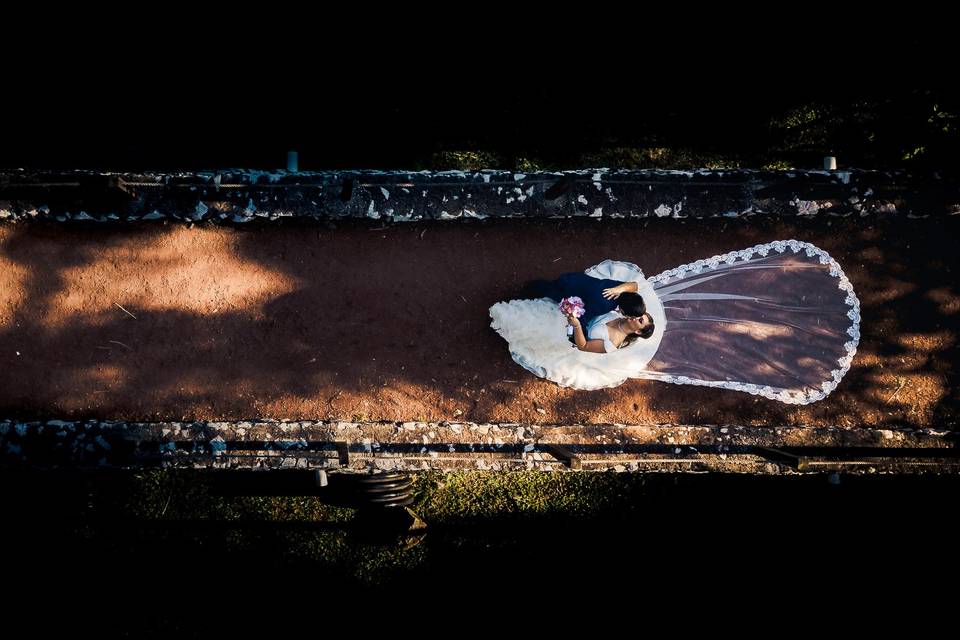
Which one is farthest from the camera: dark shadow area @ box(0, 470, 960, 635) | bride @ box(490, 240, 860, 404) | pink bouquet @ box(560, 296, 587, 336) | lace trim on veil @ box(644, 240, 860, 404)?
dark shadow area @ box(0, 470, 960, 635)

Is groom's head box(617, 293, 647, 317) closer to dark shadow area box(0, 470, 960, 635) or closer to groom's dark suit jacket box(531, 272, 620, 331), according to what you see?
groom's dark suit jacket box(531, 272, 620, 331)

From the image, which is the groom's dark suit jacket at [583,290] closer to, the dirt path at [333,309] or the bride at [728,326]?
the bride at [728,326]

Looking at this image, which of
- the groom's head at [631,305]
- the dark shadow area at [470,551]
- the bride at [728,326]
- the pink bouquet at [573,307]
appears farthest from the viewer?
the dark shadow area at [470,551]

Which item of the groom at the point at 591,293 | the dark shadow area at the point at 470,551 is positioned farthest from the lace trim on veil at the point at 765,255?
the dark shadow area at the point at 470,551

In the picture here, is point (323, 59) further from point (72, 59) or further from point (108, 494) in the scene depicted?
point (108, 494)

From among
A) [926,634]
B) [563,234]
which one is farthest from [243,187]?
[926,634]

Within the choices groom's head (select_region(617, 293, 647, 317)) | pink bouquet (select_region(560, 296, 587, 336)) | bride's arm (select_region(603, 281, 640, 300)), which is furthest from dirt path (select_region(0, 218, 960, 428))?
groom's head (select_region(617, 293, 647, 317))
